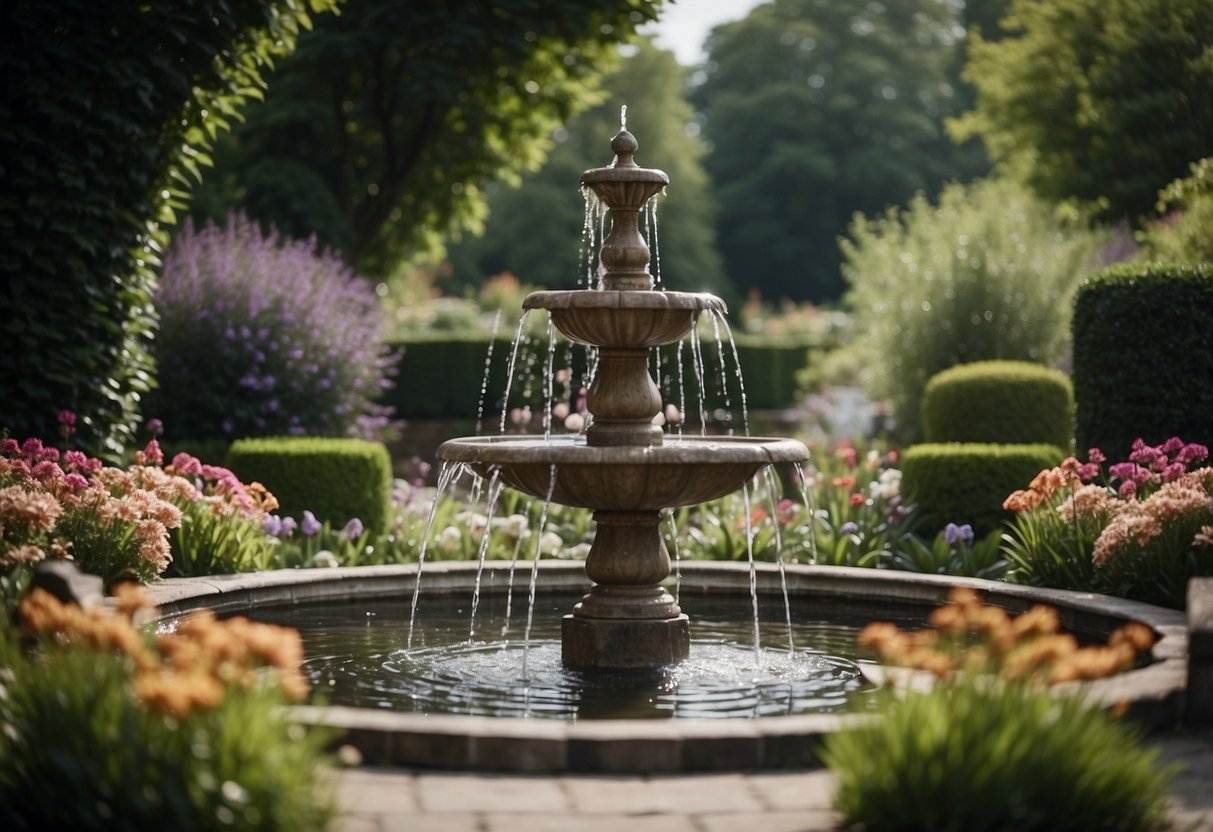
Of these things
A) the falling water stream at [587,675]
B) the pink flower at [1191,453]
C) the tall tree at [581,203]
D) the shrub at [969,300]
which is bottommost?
the falling water stream at [587,675]

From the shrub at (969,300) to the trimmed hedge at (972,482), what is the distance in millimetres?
5468

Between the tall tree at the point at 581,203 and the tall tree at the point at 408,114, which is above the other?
the tall tree at the point at 581,203

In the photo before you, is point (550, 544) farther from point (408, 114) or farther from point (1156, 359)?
point (408, 114)

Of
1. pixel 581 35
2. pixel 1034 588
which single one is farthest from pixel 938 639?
pixel 581 35

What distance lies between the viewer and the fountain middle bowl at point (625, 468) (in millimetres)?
6496

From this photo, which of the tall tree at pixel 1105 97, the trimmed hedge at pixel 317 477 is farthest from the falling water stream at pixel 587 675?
the tall tree at pixel 1105 97

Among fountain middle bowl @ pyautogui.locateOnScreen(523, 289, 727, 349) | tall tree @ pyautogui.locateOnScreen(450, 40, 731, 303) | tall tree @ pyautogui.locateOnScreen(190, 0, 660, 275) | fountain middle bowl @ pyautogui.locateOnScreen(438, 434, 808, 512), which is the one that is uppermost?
tall tree @ pyautogui.locateOnScreen(450, 40, 731, 303)

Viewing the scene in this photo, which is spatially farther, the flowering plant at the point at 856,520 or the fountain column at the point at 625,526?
the flowering plant at the point at 856,520

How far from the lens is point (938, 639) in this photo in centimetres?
435

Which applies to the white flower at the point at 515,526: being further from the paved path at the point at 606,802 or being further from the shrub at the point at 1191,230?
the shrub at the point at 1191,230

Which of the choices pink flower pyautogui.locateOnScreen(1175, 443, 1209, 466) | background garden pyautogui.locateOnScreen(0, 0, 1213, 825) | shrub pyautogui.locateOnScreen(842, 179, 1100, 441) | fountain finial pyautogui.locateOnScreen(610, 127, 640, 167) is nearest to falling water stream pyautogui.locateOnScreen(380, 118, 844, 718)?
fountain finial pyautogui.locateOnScreen(610, 127, 640, 167)

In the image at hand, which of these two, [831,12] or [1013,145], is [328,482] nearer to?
[1013,145]

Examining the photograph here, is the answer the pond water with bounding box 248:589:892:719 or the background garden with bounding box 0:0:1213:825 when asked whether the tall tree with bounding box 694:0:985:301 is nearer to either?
the background garden with bounding box 0:0:1213:825

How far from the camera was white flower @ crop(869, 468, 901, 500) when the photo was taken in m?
11.2
